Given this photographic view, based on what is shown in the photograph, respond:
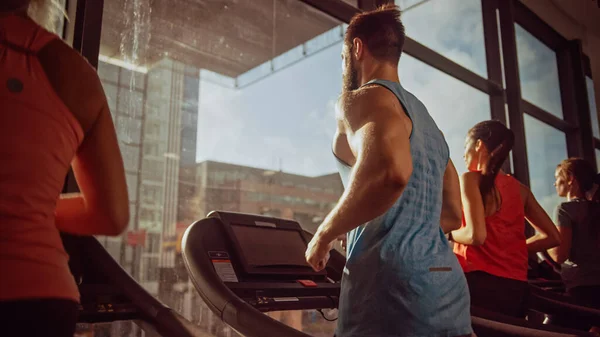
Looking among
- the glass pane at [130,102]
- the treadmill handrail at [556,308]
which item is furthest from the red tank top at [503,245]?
the glass pane at [130,102]

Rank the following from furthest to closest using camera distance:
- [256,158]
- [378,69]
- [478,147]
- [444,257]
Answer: [256,158] < [478,147] < [378,69] < [444,257]

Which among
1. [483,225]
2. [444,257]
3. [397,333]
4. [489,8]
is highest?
[489,8]

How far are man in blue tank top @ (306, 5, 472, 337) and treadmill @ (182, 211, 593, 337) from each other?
47 centimetres

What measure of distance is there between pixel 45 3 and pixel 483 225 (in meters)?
1.79

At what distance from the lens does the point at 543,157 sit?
591cm

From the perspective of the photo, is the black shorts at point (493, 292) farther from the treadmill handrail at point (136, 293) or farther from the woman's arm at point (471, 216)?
the treadmill handrail at point (136, 293)

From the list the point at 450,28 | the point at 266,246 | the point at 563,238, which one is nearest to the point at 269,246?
the point at 266,246

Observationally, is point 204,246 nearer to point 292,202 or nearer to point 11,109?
point 11,109

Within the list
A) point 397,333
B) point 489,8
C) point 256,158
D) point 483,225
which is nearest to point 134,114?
point 256,158

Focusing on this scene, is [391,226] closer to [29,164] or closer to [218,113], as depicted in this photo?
[29,164]

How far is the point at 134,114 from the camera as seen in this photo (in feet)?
8.78

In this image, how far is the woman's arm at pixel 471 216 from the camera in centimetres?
212

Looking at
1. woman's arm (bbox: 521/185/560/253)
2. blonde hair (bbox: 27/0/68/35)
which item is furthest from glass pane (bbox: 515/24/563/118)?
blonde hair (bbox: 27/0/68/35)

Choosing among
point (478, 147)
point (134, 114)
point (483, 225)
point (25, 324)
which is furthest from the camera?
point (134, 114)
